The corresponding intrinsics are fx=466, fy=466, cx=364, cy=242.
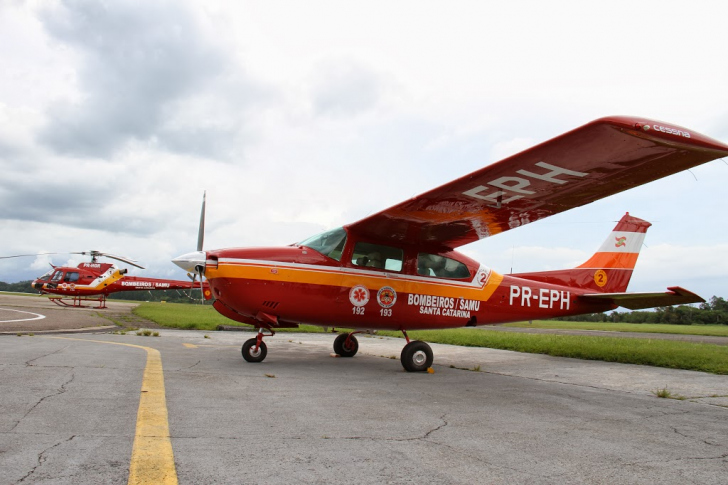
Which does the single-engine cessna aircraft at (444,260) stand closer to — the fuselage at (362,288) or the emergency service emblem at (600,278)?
the fuselage at (362,288)

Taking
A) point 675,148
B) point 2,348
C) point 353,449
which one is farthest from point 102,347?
point 675,148

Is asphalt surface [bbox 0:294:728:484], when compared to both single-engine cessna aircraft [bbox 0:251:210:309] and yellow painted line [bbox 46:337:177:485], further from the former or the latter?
single-engine cessna aircraft [bbox 0:251:210:309]

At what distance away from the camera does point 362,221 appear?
793 cm

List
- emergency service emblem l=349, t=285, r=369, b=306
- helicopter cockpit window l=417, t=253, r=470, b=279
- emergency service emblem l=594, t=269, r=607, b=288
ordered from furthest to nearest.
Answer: emergency service emblem l=594, t=269, r=607, b=288 → helicopter cockpit window l=417, t=253, r=470, b=279 → emergency service emblem l=349, t=285, r=369, b=306

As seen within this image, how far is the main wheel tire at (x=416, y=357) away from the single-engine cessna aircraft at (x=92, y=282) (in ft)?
75.0

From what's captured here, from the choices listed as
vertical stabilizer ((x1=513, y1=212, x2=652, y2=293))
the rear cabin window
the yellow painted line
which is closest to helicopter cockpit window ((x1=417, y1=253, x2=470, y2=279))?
the rear cabin window

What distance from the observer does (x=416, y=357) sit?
305 inches

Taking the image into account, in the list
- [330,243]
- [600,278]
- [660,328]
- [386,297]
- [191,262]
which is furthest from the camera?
[660,328]

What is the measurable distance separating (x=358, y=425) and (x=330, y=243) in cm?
474

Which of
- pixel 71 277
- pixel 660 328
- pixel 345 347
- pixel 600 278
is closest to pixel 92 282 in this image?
pixel 71 277

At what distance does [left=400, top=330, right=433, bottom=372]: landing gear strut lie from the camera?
7.68 meters

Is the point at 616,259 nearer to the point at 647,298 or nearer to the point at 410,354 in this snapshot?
the point at 647,298

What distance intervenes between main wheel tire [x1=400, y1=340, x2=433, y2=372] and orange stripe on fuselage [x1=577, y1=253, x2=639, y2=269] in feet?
18.4

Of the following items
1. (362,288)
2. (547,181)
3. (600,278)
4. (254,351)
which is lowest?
(254,351)
